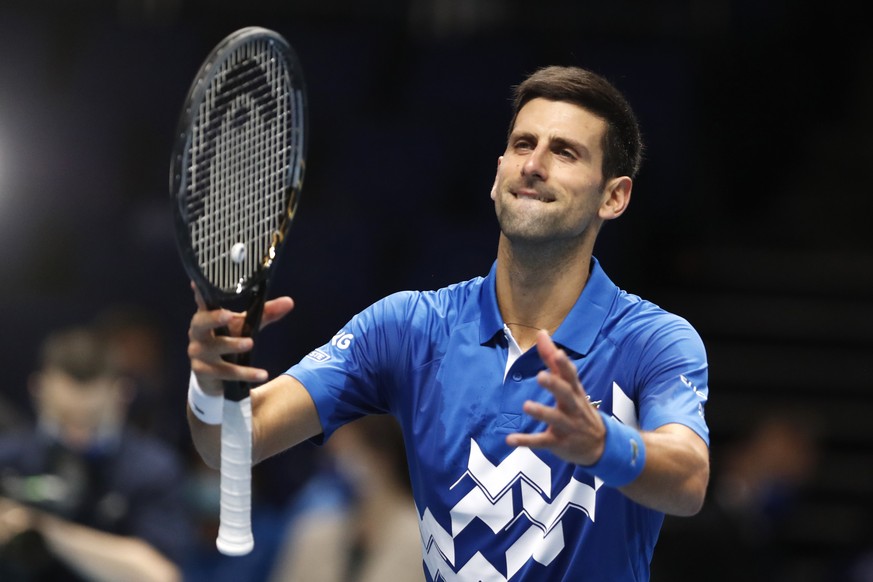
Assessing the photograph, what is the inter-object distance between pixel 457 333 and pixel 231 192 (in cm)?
67

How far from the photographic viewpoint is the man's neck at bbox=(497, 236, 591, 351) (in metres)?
3.66

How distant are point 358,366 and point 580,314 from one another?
59 centimetres

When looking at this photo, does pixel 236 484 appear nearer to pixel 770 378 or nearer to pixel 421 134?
pixel 421 134

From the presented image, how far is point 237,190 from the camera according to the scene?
3617 millimetres

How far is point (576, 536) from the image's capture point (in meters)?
3.44

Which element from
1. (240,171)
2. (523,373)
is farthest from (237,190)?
(523,373)

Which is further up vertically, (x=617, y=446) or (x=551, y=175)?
(x=551, y=175)

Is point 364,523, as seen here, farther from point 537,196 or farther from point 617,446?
point 617,446

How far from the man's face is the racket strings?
22.0 inches

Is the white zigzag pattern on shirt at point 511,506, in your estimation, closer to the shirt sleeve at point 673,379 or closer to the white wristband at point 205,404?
the shirt sleeve at point 673,379

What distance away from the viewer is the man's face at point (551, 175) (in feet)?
11.6

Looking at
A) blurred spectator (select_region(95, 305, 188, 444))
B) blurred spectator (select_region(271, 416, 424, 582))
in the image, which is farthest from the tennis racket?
blurred spectator (select_region(95, 305, 188, 444))

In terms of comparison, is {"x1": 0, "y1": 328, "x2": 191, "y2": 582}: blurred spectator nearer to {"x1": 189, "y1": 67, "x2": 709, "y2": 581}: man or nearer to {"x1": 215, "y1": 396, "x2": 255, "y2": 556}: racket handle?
{"x1": 189, "y1": 67, "x2": 709, "y2": 581}: man

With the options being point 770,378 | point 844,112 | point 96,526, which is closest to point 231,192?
point 96,526
